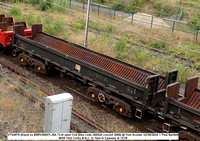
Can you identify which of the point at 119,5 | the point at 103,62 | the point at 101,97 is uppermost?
the point at 119,5

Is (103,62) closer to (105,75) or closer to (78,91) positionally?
(78,91)

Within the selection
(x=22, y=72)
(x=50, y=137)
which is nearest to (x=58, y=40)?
(x=22, y=72)

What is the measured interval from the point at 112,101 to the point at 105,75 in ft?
2.86

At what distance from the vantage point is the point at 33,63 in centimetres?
1188

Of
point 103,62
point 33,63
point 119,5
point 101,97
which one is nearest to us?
point 101,97

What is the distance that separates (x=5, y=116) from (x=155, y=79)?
4.56m

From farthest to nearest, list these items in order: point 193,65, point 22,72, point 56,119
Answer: point 193,65, point 22,72, point 56,119

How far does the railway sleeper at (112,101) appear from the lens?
28.9 feet

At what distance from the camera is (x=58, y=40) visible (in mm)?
13078

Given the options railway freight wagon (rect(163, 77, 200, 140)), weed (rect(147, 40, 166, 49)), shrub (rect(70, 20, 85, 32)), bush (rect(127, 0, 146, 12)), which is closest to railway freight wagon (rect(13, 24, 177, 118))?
railway freight wagon (rect(163, 77, 200, 140))

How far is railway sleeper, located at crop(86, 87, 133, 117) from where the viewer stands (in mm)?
8820

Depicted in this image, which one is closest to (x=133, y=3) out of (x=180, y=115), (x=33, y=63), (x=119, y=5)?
(x=119, y=5)

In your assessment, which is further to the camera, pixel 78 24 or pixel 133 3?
pixel 133 3

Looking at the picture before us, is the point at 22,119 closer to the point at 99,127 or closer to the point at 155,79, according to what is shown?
the point at 99,127
